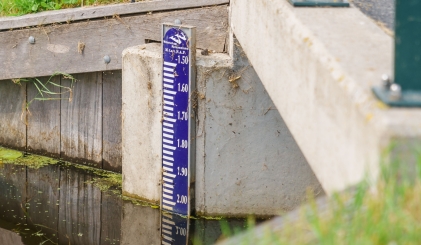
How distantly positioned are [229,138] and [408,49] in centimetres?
293

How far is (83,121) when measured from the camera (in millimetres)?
5645

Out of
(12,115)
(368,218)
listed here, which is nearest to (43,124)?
(12,115)

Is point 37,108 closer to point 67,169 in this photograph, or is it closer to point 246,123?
point 67,169

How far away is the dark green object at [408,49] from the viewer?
1928 mm

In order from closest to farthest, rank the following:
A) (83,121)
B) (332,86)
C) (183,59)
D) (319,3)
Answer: (332,86) < (319,3) < (183,59) < (83,121)

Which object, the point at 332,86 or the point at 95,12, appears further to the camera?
the point at 95,12

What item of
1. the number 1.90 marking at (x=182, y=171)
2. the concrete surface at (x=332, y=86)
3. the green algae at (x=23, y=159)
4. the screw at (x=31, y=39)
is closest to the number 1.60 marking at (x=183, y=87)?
the number 1.90 marking at (x=182, y=171)

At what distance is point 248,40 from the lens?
372 centimetres

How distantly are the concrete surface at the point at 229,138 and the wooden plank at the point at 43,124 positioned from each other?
37.5 inches

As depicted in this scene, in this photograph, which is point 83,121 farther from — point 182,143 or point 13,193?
point 182,143

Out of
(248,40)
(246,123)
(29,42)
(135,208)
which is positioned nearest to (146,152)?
(135,208)

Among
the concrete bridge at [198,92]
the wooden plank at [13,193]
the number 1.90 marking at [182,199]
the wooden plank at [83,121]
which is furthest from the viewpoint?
the wooden plank at [83,121]

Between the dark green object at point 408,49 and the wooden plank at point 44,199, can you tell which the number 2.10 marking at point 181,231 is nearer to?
the wooden plank at point 44,199

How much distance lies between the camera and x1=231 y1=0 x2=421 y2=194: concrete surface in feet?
6.07
